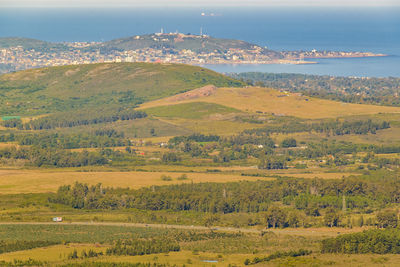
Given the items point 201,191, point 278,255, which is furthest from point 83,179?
point 278,255

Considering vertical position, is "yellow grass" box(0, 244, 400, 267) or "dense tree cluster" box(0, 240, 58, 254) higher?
"yellow grass" box(0, 244, 400, 267)

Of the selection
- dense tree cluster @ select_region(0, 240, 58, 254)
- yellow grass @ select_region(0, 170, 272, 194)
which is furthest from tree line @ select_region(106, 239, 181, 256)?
yellow grass @ select_region(0, 170, 272, 194)

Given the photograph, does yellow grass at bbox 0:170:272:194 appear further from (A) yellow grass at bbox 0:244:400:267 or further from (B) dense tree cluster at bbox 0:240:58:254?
(A) yellow grass at bbox 0:244:400:267

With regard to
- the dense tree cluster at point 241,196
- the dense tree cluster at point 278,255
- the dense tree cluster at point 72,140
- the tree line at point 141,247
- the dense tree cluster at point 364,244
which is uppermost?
the dense tree cluster at point 364,244

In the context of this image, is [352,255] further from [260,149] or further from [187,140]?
[187,140]

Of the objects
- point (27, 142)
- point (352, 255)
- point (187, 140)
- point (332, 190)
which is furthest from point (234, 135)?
point (352, 255)

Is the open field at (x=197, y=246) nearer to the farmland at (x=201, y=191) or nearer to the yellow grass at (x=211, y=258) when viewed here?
the yellow grass at (x=211, y=258)

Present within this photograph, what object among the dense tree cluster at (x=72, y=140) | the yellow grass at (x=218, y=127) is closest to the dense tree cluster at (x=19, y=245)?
the dense tree cluster at (x=72, y=140)
